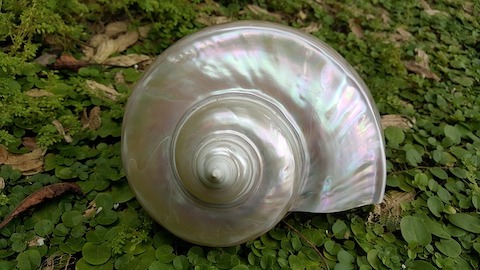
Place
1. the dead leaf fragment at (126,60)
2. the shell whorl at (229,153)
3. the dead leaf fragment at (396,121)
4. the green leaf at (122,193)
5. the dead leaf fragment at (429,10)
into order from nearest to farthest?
the shell whorl at (229,153)
the green leaf at (122,193)
the dead leaf fragment at (396,121)
the dead leaf fragment at (126,60)
the dead leaf fragment at (429,10)

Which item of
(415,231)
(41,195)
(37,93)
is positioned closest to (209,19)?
(37,93)

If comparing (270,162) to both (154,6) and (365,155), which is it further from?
(154,6)

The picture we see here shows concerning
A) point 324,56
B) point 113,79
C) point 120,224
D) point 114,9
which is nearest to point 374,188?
point 324,56

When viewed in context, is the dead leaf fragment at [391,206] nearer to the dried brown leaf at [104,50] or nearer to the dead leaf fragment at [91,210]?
the dead leaf fragment at [91,210]

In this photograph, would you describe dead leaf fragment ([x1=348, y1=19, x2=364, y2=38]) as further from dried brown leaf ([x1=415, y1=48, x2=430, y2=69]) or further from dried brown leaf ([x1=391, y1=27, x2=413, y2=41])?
dried brown leaf ([x1=415, y1=48, x2=430, y2=69])

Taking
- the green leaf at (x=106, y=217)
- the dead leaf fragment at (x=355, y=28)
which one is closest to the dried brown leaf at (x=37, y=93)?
the green leaf at (x=106, y=217)

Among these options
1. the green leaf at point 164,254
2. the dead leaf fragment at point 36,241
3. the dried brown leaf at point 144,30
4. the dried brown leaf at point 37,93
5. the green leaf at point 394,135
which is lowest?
the green leaf at point 394,135

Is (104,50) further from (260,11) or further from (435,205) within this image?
(435,205)
